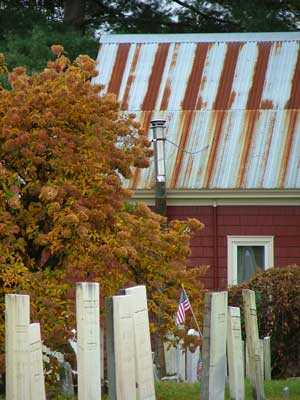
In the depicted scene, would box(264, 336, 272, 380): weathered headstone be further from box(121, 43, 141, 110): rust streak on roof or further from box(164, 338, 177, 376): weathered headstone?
box(121, 43, 141, 110): rust streak on roof

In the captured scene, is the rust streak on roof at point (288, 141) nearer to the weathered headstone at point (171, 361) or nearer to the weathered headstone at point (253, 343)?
the weathered headstone at point (171, 361)

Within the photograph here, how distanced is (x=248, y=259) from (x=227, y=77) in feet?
12.4

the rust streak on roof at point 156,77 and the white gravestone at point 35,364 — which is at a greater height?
the rust streak on roof at point 156,77

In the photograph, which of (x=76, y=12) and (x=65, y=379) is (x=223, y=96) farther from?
(x=76, y=12)

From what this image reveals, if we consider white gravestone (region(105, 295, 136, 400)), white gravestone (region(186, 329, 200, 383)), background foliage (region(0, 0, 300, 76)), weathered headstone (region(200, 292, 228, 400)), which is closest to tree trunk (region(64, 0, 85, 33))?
background foliage (region(0, 0, 300, 76))

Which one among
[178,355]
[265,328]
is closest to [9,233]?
[178,355]

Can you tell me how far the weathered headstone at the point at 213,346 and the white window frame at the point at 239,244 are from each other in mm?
11333

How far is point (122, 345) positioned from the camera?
9469 millimetres

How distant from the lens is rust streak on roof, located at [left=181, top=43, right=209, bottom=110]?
76.7ft

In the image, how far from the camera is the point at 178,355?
16297 mm

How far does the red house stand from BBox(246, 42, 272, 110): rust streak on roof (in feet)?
0.06

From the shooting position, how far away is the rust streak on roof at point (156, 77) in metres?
23.6

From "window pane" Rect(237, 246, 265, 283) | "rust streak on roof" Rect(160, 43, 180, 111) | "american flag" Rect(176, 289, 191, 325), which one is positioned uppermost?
"rust streak on roof" Rect(160, 43, 180, 111)

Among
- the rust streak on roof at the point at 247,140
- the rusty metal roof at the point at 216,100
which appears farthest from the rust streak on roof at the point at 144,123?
the rust streak on roof at the point at 247,140
